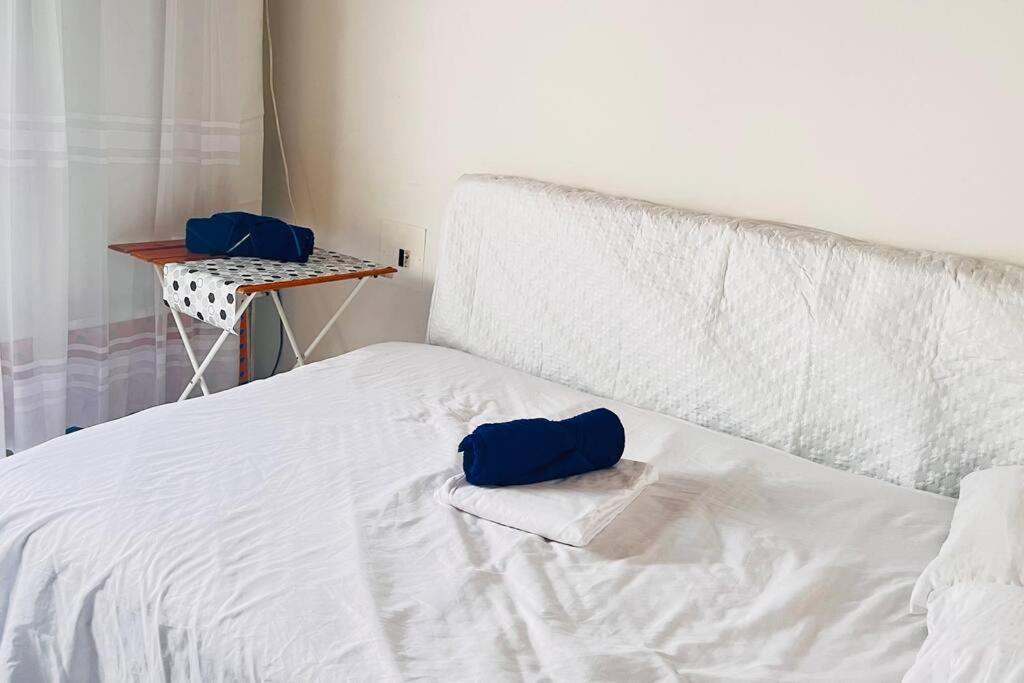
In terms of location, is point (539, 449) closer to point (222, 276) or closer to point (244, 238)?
point (222, 276)

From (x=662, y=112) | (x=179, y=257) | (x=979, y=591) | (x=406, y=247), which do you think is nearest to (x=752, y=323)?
(x=662, y=112)

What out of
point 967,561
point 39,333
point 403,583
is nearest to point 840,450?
point 967,561

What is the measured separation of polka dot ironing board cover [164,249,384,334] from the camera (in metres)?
2.38

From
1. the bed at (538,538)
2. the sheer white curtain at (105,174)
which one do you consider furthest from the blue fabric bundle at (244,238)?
the bed at (538,538)

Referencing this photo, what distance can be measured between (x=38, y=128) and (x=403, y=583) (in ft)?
5.42

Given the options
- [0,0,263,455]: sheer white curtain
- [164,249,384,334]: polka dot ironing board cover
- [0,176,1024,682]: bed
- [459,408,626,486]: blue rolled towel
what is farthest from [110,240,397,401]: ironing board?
[459,408,626,486]: blue rolled towel

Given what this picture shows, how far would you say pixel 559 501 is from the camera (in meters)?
1.71

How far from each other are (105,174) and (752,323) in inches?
68.0

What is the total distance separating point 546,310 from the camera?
2.44 metres

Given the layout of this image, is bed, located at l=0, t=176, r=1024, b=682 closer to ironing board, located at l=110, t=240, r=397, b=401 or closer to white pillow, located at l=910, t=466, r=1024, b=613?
white pillow, located at l=910, t=466, r=1024, b=613

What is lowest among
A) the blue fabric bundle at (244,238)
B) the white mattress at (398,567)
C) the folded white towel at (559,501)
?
the white mattress at (398,567)

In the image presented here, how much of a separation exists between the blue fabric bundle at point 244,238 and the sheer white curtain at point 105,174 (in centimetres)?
24

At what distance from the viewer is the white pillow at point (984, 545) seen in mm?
1428

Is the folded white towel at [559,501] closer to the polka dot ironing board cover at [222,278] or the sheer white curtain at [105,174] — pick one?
the polka dot ironing board cover at [222,278]
